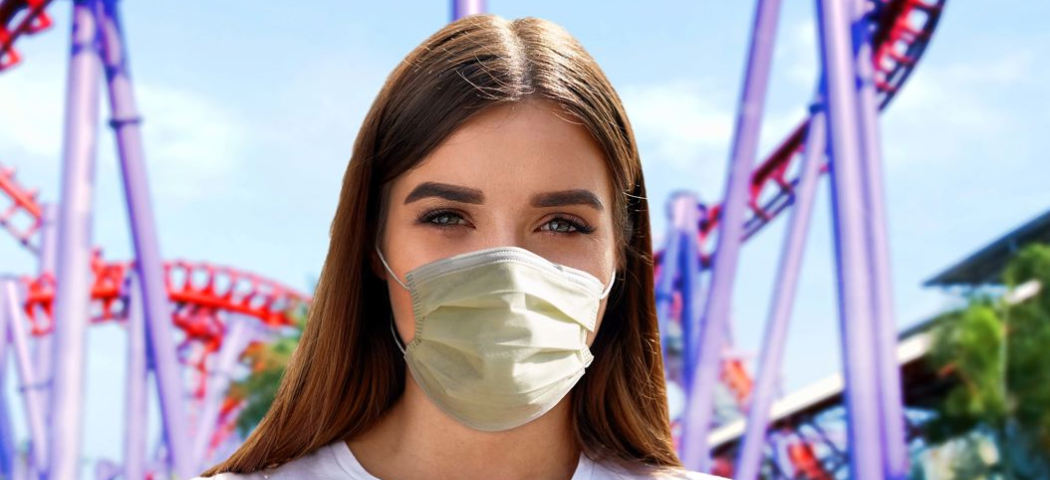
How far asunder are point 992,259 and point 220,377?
1338 centimetres

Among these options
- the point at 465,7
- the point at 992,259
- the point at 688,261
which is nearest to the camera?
the point at 465,7

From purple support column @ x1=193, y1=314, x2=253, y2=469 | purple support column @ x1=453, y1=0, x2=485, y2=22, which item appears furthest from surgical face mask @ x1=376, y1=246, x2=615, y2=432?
purple support column @ x1=193, y1=314, x2=253, y2=469

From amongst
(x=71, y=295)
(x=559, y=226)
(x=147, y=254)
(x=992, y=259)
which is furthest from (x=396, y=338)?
(x=992, y=259)

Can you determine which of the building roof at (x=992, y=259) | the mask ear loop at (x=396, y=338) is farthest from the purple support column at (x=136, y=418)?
the building roof at (x=992, y=259)

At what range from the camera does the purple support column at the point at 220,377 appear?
18472mm

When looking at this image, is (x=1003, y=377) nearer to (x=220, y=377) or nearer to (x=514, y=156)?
(x=220, y=377)

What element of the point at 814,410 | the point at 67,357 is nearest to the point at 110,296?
the point at 814,410

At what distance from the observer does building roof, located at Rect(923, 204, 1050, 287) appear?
19.8 metres

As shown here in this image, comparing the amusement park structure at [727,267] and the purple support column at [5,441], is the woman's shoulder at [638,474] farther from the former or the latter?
the purple support column at [5,441]

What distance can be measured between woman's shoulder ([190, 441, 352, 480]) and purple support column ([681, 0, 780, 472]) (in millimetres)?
5489

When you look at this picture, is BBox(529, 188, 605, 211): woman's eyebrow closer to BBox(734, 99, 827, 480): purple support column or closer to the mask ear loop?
the mask ear loop

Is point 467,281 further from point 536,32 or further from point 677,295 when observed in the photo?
point 677,295

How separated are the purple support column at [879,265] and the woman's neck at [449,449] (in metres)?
4.44

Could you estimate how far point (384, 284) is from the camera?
196cm
